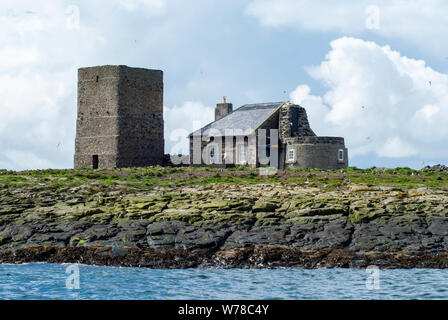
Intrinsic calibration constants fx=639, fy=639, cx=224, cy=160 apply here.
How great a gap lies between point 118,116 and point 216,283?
1207 inches

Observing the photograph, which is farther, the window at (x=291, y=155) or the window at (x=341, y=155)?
the window at (x=291, y=155)

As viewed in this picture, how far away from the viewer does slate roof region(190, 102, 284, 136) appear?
50812 mm

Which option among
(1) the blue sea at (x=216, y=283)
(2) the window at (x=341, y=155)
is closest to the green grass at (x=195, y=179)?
(2) the window at (x=341, y=155)

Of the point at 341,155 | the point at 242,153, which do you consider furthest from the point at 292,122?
the point at 341,155

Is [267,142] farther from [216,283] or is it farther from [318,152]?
[216,283]

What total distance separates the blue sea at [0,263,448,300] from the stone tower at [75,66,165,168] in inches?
1049

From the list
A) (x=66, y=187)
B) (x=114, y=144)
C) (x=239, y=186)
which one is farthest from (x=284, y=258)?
(x=114, y=144)

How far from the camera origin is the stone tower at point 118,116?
1900 inches

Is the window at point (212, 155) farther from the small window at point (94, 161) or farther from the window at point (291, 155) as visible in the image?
the small window at point (94, 161)

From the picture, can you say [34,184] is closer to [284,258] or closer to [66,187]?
[66,187]

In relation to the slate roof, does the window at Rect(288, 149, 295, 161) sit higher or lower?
lower
